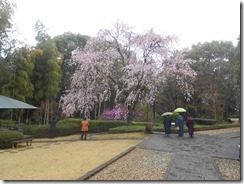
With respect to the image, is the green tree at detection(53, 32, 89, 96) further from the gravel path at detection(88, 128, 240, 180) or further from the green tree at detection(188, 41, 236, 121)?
the gravel path at detection(88, 128, 240, 180)

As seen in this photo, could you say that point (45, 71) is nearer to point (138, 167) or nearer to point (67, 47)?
point (67, 47)

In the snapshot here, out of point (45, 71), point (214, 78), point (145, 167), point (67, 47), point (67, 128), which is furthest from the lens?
point (67, 47)

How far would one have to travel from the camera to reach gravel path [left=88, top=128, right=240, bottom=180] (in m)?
6.02

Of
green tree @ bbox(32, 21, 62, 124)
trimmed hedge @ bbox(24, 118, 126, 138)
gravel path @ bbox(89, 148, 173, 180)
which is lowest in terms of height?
gravel path @ bbox(89, 148, 173, 180)

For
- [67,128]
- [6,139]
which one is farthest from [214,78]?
[6,139]

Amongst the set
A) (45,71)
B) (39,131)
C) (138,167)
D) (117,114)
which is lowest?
(138,167)

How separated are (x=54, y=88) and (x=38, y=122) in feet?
15.1

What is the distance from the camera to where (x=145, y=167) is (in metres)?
6.81

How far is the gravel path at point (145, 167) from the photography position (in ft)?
19.8

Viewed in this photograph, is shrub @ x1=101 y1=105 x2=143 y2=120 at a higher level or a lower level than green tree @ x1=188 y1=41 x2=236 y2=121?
lower

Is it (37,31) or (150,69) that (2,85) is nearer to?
(37,31)

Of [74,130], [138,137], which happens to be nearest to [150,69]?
[138,137]

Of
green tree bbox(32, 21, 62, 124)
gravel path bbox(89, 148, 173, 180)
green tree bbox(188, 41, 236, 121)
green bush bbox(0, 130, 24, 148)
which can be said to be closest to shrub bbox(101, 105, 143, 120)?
green tree bbox(32, 21, 62, 124)

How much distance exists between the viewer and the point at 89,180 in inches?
229
